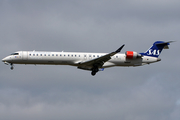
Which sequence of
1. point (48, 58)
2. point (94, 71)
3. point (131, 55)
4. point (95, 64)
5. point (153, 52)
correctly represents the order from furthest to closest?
point (153, 52)
point (94, 71)
point (131, 55)
point (95, 64)
point (48, 58)

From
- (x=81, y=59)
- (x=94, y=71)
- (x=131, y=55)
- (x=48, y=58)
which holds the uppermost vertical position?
(x=131, y=55)

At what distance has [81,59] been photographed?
4212 cm

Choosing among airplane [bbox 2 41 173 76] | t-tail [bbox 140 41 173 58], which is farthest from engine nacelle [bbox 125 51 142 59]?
t-tail [bbox 140 41 173 58]

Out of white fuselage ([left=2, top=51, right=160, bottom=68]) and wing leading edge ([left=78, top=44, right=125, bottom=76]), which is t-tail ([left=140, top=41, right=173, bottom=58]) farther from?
white fuselage ([left=2, top=51, right=160, bottom=68])

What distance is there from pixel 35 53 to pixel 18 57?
7.03ft

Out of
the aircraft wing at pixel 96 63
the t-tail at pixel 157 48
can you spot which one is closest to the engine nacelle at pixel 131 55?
Result: the t-tail at pixel 157 48

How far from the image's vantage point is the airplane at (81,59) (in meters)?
41.2

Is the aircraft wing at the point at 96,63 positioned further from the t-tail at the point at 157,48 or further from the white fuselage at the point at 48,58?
the t-tail at the point at 157,48

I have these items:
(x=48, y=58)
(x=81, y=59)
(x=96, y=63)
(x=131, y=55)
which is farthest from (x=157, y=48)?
(x=48, y=58)

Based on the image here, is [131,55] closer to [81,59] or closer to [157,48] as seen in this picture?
[157,48]

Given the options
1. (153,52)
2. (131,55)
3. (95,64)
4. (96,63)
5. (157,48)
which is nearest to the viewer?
(96,63)

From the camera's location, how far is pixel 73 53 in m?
42.1

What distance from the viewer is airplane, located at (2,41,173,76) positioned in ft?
135

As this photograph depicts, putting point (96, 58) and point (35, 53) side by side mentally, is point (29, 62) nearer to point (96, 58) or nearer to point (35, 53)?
point (35, 53)
